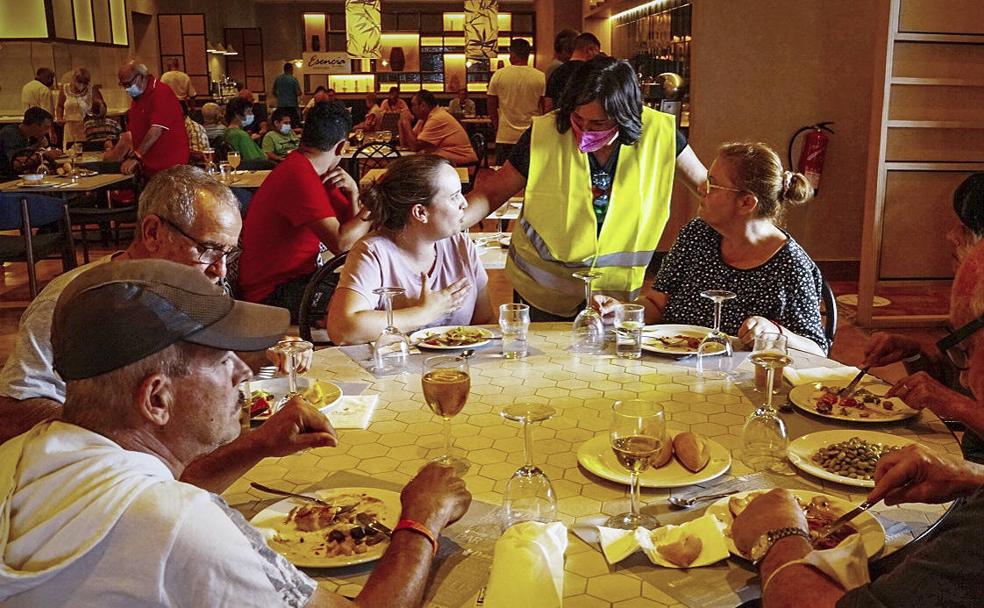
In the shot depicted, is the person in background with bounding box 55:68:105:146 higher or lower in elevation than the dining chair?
higher

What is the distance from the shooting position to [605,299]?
2654mm

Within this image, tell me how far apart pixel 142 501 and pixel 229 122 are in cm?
927

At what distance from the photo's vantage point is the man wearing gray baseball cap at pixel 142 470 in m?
0.95

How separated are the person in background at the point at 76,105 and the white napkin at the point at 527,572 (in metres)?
11.5

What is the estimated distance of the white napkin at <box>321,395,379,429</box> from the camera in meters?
1.97

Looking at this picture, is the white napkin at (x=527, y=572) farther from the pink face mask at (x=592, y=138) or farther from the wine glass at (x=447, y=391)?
the pink face mask at (x=592, y=138)

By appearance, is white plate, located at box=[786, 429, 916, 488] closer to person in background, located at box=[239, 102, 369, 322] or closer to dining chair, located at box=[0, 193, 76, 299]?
person in background, located at box=[239, 102, 369, 322]

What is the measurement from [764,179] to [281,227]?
2.40 m

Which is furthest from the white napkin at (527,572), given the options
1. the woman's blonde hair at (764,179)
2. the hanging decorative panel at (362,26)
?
the hanging decorative panel at (362,26)

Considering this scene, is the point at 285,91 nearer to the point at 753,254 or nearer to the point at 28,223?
the point at 28,223

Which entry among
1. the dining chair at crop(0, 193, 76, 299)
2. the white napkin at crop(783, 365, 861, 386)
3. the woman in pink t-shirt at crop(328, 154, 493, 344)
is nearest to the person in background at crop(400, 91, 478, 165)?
the dining chair at crop(0, 193, 76, 299)

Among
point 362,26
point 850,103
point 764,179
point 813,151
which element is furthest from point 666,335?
point 362,26

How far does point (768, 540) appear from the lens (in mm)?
1334

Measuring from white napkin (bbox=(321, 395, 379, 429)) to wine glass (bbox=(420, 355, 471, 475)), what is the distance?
0.29 meters
